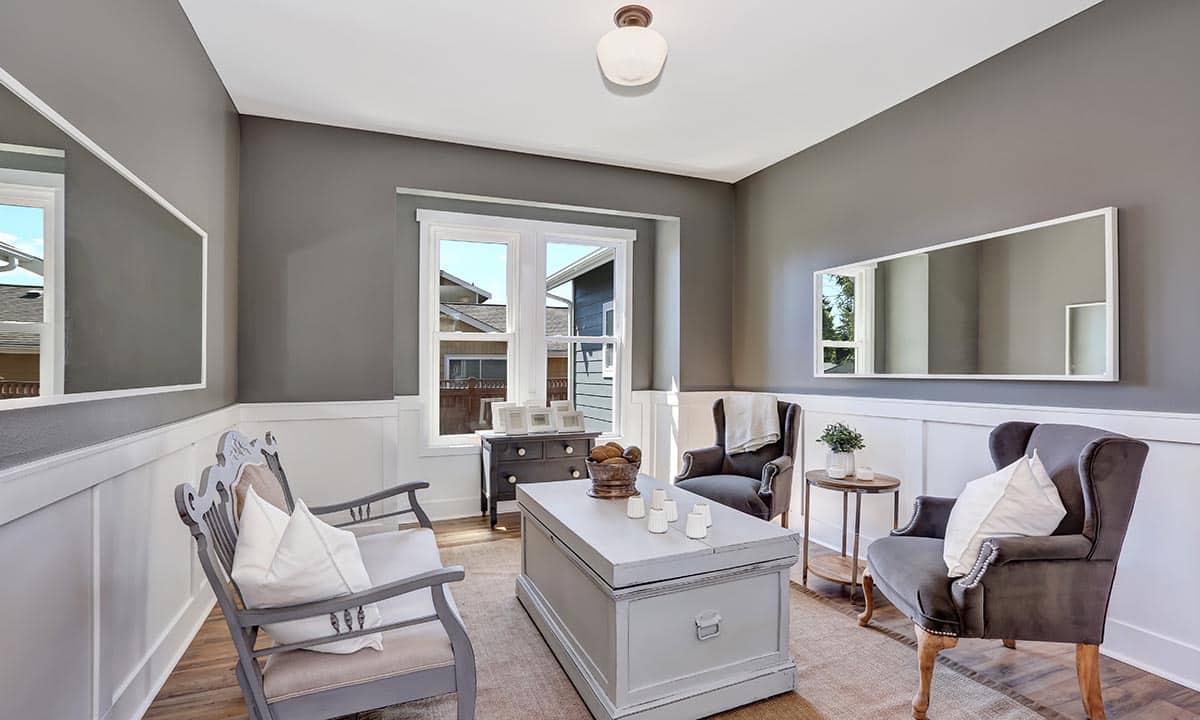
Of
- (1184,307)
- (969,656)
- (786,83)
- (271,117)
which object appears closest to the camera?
(1184,307)

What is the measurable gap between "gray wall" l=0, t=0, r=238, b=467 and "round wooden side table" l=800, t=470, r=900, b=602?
2934mm

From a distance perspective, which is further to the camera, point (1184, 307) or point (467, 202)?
point (467, 202)

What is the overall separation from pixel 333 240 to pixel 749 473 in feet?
10.1

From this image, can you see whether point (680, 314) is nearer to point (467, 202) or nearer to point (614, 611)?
point (467, 202)

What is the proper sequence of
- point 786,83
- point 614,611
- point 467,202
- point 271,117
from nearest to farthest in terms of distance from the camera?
1. point 614,611
2. point 786,83
3. point 271,117
4. point 467,202

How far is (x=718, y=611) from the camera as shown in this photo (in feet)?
6.77

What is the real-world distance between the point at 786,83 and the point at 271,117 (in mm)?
3071

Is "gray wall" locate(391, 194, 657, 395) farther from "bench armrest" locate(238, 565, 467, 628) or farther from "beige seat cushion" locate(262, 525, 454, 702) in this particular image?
"bench armrest" locate(238, 565, 467, 628)

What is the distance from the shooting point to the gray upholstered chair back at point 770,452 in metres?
3.74

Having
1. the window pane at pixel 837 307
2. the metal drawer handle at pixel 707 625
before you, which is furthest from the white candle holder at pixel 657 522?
the window pane at pixel 837 307

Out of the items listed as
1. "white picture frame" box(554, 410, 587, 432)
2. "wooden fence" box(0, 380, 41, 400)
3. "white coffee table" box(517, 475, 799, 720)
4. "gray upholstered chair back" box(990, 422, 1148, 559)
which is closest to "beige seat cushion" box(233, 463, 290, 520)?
"wooden fence" box(0, 380, 41, 400)

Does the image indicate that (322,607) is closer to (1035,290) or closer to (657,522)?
(657,522)

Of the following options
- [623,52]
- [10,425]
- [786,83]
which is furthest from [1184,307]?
[10,425]

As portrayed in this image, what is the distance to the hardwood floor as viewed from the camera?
81.9 inches
